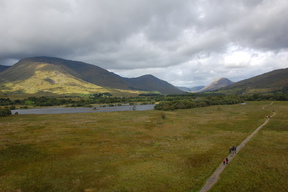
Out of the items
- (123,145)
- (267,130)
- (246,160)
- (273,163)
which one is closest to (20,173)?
(123,145)

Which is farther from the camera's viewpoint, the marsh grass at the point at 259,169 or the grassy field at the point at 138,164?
the grassy field at the point at 138,164

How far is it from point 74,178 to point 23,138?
156 feet

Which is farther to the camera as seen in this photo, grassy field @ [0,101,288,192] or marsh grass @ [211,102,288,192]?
grassy field @ [0,101,288,192]

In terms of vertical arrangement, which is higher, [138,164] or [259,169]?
[259,169]

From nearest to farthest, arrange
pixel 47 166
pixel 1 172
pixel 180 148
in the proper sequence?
pixel 1 172, pixel 47 166, pixel 180 148

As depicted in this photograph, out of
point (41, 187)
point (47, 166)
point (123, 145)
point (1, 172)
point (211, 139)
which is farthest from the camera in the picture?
point (211, 139)

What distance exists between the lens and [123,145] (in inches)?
2402

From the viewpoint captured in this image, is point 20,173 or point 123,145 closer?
point 20,173

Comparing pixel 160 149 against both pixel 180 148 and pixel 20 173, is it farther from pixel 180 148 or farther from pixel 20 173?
pixel 20 173

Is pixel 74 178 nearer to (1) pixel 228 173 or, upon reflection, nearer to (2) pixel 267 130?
(1) pixel 228 173

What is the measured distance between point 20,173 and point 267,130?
277ft

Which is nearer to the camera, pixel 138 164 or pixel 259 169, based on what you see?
pixel 259 169

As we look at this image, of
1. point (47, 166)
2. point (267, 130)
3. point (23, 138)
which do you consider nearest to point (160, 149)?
point (47, 166)

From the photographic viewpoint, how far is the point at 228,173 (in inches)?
1451
